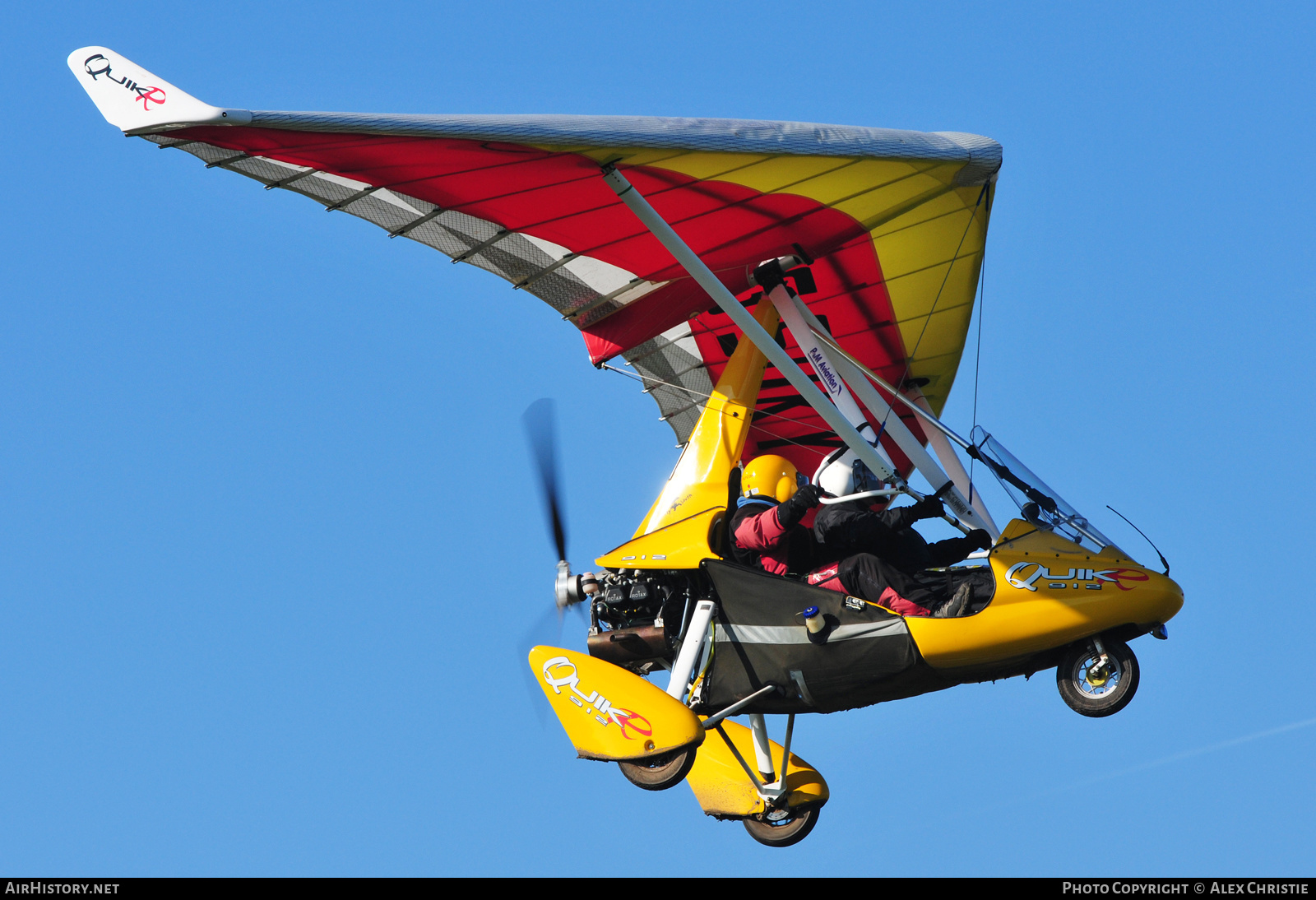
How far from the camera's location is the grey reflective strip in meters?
13.9

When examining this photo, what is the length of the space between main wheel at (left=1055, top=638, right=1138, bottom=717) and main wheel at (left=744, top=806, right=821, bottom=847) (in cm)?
410

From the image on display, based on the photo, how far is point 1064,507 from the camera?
558 inches

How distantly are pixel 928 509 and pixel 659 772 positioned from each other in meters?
3.62

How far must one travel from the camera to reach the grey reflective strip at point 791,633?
13898 millimetres

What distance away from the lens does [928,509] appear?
14680 mm

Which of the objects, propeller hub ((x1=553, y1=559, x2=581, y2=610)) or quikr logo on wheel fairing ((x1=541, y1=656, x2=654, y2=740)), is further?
propeller hub ((x1=553, y1=559, x2=581, y2=610))

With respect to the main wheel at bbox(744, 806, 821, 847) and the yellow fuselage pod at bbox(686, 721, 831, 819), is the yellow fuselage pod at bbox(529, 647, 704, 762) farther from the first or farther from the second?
the main wheel at bbox(744, 806, 821, 847)

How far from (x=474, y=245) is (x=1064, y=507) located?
6276mm

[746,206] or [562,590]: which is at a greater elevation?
[746,206]

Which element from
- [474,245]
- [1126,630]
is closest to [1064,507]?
[1126,630]

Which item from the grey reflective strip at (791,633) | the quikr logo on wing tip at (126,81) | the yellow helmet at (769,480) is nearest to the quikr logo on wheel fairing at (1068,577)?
the grey reflective strip at (791,633)

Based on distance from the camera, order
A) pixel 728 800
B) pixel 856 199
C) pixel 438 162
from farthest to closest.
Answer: pixel 728 800
pixel 856 199
pixel 438 162

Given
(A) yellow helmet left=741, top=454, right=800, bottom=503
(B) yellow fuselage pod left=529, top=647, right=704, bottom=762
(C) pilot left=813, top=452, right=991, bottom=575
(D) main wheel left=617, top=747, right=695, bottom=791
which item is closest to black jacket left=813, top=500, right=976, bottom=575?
(C) pilot left=813, top=452, right=991, bottom=575

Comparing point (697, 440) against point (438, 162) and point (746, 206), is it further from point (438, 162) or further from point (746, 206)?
point (438, 162)
